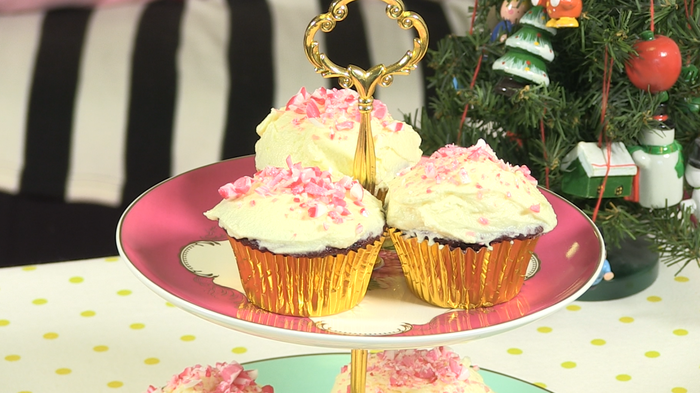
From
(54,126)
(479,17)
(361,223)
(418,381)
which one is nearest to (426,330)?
(361,223)

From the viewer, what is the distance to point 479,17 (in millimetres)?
1253

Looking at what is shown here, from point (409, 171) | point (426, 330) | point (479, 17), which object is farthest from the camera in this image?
point (479, 17)

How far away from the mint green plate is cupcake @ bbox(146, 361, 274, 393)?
13 centimetres

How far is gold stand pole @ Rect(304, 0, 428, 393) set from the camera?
66 cm

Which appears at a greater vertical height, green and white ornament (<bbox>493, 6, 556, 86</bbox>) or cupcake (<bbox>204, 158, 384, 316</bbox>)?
green and white ornament (<bbox>493, 6, 556, 86</bbox>)

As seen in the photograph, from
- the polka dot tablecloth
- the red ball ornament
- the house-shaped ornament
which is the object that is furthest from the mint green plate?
Answer: the red ball ornament

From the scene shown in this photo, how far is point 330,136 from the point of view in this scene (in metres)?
0.76

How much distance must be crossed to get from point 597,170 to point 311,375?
485 millimetres

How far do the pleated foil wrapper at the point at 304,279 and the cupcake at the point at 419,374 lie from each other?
173mm

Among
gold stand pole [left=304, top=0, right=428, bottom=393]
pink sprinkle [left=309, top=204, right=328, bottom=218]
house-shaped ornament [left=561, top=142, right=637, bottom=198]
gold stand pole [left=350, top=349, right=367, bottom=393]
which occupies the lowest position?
gold stand pole [left=350, top=349, right=367, bottom=393]

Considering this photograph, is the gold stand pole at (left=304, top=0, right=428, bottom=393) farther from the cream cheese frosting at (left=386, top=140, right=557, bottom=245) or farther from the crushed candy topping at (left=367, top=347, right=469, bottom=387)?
the crushed candy topping at (left=367, top=347, right=469, bottom=387)

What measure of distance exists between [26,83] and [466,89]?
107 centimetres

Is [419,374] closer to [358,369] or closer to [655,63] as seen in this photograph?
[358,369]

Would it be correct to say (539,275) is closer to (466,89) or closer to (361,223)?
(361,223)
